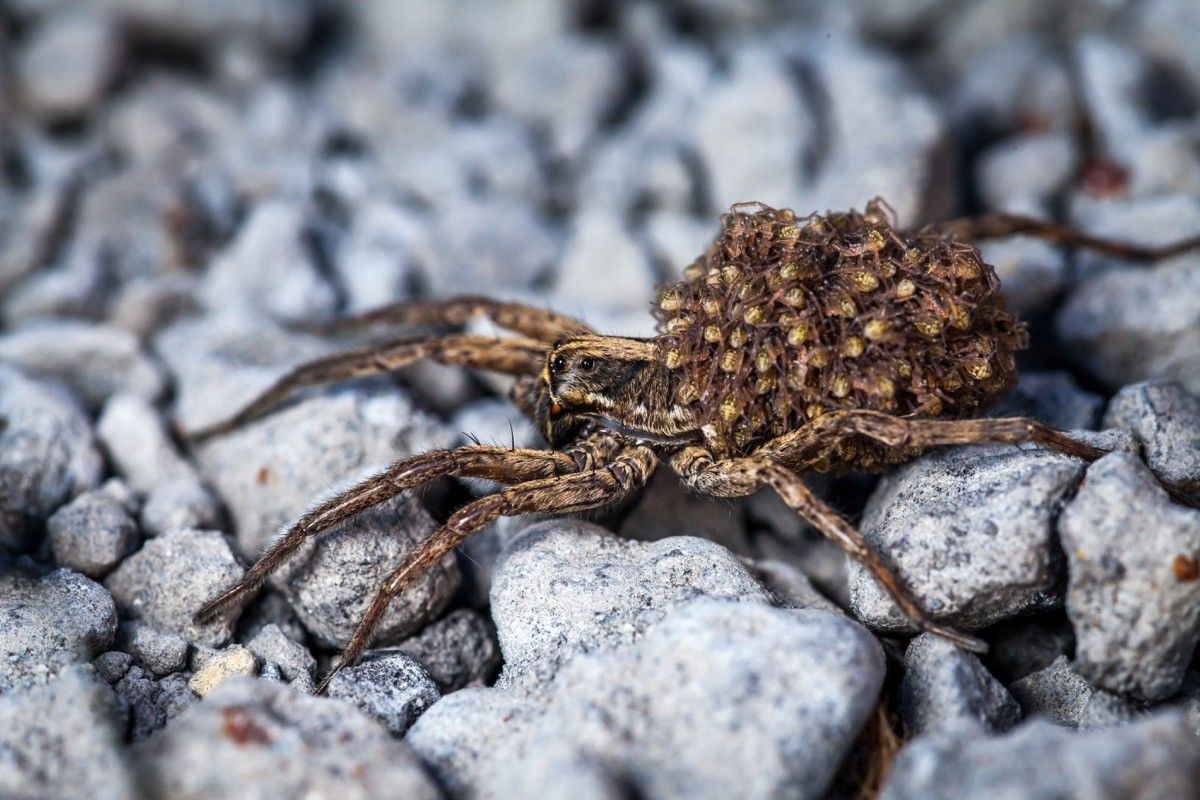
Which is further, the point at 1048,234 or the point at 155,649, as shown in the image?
the point at 1048,234

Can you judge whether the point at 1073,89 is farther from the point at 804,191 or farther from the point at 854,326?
the point at 854,326

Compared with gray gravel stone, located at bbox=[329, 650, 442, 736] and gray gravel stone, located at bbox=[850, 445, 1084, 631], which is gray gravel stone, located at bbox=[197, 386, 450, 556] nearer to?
gray gravel stone, located at bbox=[329, 650, 442, 736]

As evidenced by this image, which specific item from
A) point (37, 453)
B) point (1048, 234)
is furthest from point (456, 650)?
point (1048, 234)

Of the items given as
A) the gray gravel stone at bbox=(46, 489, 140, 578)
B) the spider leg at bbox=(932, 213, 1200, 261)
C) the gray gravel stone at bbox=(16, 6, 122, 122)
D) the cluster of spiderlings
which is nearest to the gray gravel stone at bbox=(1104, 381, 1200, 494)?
the cluster of spiderlings

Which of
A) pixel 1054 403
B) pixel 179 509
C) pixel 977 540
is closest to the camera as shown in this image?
pixel 977 540

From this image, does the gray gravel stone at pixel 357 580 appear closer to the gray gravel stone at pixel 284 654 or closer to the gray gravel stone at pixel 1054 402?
the gray gravel stone at pixel 284 654

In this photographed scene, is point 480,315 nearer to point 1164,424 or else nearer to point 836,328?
point 836,328

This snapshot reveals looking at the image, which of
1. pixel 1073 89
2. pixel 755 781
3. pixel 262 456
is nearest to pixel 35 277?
pixel 262 456
